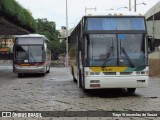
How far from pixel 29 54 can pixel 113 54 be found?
16.5 m

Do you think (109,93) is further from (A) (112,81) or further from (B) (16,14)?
(B) (16,14)

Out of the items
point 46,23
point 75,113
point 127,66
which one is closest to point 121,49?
point 127,66

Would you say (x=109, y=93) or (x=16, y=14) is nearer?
(x=109, y=93)

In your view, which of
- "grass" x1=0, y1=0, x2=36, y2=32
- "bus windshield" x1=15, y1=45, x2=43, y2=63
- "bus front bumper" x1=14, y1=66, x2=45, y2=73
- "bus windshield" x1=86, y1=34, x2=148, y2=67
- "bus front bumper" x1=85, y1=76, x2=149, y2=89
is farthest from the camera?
"bus windshield" x1=15, y1=45, x2=43, y2=63

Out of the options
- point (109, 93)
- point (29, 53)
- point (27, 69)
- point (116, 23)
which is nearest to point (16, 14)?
point (29, 53)

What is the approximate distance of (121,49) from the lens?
16.6m

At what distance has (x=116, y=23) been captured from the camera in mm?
17000

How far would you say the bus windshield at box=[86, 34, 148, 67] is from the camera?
649 inches

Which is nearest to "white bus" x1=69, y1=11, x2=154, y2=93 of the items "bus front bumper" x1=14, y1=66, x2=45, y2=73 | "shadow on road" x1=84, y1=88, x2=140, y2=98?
"shadow on road" x1=84, y1=88, x2=140, y2=98

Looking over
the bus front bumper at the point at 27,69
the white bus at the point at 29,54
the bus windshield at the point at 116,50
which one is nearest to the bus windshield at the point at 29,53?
the white bus at the point at 29,54

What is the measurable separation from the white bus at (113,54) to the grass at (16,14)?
14552 millimetres

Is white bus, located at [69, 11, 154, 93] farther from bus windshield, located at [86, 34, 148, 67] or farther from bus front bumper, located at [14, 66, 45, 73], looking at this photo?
bus front bumper, located at [14, 66, 45, 73]

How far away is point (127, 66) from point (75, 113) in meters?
5.32

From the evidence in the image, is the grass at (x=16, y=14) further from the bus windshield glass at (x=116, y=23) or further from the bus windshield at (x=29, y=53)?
the bus windshield glass at (x=116, y=23)
